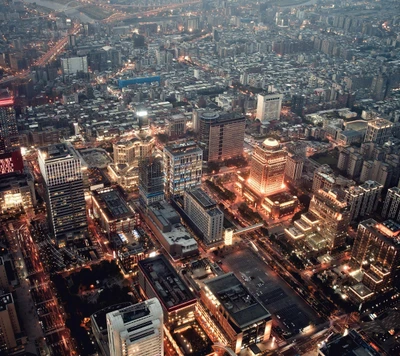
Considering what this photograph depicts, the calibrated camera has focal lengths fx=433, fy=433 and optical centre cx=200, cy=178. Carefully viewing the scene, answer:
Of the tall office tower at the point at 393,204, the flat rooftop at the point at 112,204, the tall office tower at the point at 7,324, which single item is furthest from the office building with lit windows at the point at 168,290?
the tall office tower at the point at 393,204

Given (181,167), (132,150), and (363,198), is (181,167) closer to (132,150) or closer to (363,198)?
(132,150)

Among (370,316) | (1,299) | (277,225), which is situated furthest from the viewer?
A: (277,225)

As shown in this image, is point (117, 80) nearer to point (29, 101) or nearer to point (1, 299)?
point (29, 101)

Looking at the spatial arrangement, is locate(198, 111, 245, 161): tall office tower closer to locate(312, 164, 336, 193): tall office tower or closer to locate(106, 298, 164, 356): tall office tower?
locate(312, 164, 336, 193): tall office tower

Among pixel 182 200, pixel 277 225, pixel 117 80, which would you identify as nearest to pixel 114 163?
pixel 182 200

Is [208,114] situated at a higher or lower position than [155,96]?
higher

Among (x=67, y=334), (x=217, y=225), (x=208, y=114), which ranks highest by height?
(x=208, y=114)

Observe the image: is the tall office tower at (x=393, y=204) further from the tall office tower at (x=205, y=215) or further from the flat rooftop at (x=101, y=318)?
the flat rooftop at (x=101, y=318)
